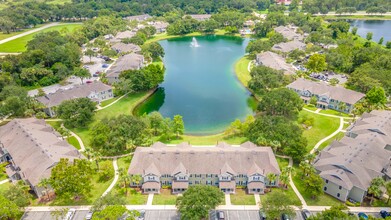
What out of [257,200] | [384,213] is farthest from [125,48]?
[384,213]

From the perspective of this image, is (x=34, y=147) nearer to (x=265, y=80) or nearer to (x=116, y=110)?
(x=116, y=110)

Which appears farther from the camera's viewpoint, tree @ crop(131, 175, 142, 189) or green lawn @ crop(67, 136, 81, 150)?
green lawn @ crop(67, 136, 81, 150)

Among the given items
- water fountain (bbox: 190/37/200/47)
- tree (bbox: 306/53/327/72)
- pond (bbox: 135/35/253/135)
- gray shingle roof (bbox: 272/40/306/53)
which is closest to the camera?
pond (bbox: 135/35/253/135)

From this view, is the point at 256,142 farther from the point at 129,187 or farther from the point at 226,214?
the point at 129,187

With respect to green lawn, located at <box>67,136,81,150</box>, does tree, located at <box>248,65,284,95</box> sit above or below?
above

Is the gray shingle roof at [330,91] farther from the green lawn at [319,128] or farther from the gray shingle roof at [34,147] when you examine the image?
the gray shingle roof at [34,147]

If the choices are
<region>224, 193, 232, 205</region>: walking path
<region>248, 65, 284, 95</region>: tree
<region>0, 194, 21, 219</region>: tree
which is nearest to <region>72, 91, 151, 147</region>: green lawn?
<region>0, 194, 21, 219</region>: tree

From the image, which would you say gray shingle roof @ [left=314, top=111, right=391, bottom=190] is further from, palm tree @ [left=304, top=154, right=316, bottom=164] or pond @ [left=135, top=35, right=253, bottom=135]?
pond @ [left=135, top=35, right=253, bottom=135]

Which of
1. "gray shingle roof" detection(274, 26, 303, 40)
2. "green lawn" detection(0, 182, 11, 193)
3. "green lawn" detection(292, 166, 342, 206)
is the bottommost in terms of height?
"green lawn" detection(292, 166, 342, 206)
